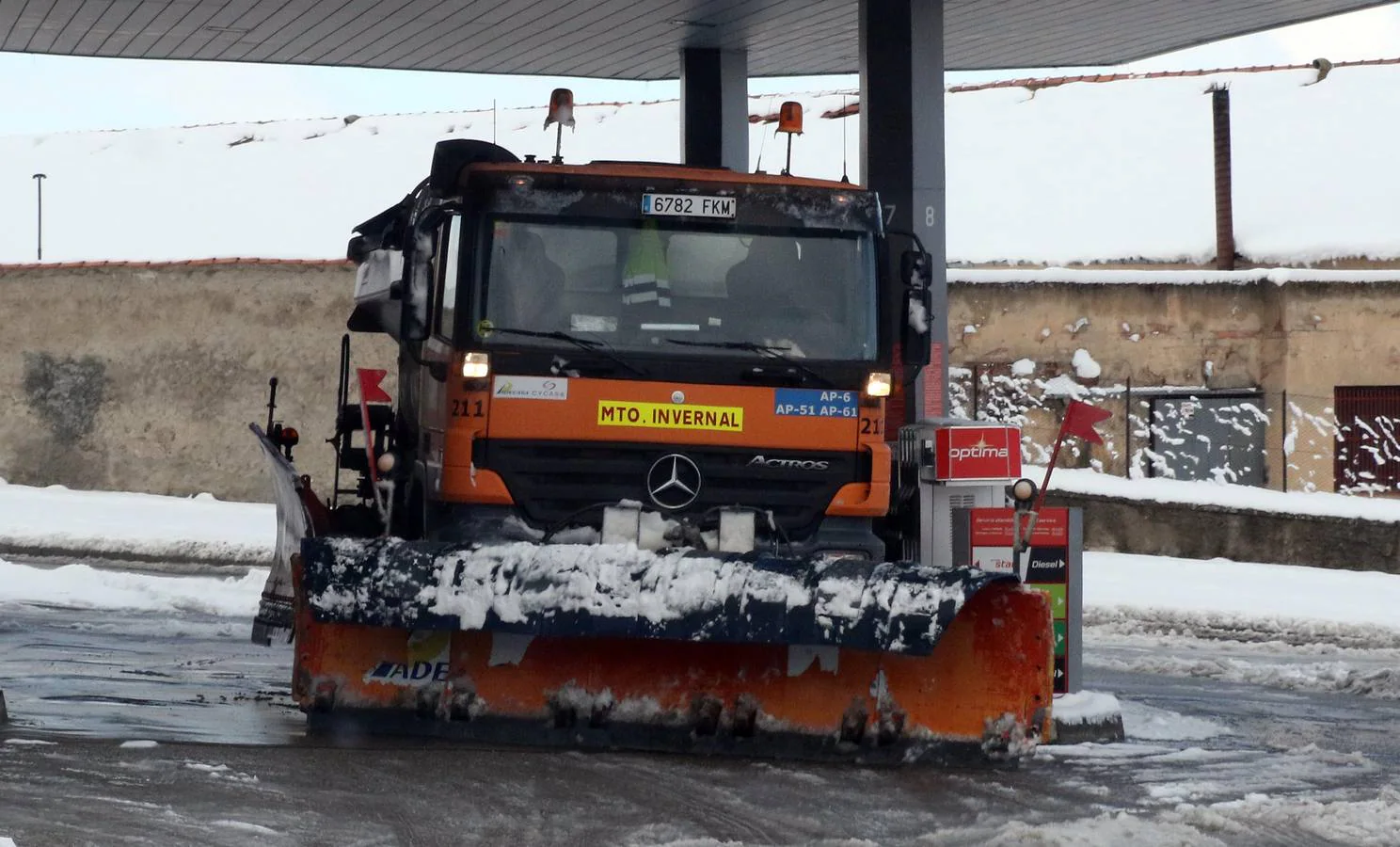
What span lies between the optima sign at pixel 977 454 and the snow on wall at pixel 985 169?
19.6m

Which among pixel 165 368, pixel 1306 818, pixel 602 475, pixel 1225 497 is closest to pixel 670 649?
pixel 602 475

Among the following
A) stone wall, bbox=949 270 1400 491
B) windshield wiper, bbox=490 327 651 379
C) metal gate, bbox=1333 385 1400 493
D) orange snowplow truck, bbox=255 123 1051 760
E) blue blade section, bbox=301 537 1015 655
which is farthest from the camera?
stone wall, bbox=949 270 1400 491

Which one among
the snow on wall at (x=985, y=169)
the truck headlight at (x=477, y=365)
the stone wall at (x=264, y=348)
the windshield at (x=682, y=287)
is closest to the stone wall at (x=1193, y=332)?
the stone wall at (x=264, y=348)

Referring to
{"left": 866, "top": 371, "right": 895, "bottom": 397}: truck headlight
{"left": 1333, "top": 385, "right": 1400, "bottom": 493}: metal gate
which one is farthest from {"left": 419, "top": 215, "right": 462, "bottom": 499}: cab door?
{"left": 1333, "top": 385, "right": 1400, "bottom": 493}: metal gate

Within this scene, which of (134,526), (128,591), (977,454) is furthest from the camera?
(134,526)

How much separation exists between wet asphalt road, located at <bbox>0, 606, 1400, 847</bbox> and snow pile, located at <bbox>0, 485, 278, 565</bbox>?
1188 cm

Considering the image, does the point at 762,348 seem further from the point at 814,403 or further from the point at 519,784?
the point at 519,784

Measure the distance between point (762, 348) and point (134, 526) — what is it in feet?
57.8

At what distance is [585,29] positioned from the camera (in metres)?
17.9

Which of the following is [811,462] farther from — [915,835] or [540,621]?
[915,835]

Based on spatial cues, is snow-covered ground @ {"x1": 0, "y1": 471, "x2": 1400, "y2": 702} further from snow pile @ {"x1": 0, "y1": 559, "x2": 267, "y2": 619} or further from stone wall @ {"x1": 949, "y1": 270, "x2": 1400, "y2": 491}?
stone wall @ {"x1": 949, "y1": 270, "x2": 1400, "y2": 491}

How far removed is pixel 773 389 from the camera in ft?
32.7

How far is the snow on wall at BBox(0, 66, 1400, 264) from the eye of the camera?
3953 centimetres

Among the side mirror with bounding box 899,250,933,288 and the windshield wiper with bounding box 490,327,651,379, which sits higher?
the side mirror with bounding box 899,250,933,288
